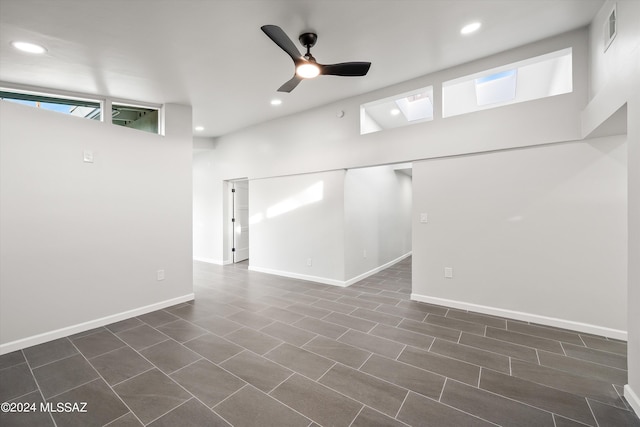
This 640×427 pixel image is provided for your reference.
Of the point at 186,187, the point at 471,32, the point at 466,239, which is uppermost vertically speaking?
the point at 471,32

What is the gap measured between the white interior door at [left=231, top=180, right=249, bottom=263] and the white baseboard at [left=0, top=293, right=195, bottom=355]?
2732mm

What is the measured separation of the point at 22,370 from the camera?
2219mm

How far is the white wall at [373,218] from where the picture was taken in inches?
182

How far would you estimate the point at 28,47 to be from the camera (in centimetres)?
245

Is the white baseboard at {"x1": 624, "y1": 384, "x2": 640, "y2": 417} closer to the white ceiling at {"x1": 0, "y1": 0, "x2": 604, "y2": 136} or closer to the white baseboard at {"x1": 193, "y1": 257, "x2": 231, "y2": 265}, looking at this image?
the white ceiling at {"x1": 0, "y1": 0, "x2": 604, "y2": 136}

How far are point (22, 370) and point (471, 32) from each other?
5094mm

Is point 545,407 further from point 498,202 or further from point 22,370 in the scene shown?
point 22,370

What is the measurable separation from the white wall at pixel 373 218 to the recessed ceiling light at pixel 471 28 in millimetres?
2420

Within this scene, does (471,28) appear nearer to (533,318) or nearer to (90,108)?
(533,318)

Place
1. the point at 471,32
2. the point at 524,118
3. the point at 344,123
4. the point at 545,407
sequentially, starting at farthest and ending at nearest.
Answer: the point at 344,123 < the point at 524,118 < the point at 471,32 < the point at 545,407

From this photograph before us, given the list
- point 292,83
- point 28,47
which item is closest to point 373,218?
point 292,83

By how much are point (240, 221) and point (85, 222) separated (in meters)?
3.72

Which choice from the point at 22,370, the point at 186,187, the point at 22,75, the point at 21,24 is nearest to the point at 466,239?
the point at 186,187

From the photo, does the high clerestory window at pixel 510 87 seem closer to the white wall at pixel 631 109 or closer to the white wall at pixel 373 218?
the white wall at pixel 631 109
